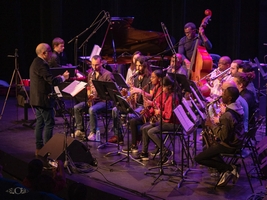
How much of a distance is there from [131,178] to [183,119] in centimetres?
110

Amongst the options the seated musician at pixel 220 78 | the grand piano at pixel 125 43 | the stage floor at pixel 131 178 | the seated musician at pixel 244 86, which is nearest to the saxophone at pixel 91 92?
the stage floor at pixel 131 178

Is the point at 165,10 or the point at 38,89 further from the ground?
the point at 165,10

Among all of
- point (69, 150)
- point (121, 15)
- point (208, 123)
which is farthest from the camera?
point (121, 15)

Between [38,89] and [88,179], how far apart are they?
5.92ft

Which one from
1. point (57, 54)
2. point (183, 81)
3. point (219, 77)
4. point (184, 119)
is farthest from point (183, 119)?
point (57, 54)

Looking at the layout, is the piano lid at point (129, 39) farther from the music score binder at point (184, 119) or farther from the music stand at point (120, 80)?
the music score binder at point (184, 119)

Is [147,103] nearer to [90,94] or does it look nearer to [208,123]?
[208,123]

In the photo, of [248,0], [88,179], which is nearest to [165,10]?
[248,0]

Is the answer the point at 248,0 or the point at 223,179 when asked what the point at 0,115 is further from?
the point at 248,0

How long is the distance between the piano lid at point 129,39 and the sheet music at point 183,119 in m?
4.47

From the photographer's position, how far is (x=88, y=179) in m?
6.82

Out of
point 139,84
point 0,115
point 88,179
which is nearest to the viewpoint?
point 88,179

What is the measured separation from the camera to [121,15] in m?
13.7

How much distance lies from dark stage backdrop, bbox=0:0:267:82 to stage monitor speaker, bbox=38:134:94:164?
241 inches
